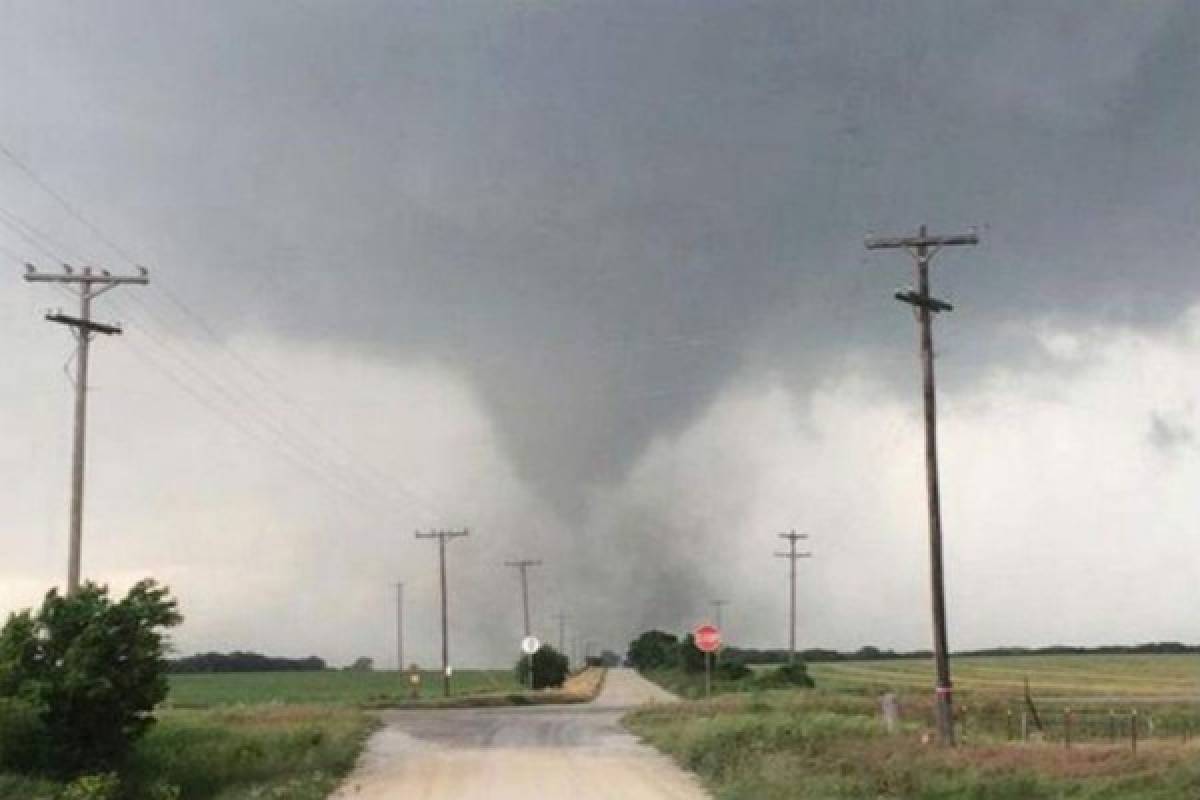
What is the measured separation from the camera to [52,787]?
87.2 feet

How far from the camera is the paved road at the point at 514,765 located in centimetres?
2728

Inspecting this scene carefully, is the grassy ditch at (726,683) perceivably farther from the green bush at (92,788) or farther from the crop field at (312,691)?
the green bush at (92,788)

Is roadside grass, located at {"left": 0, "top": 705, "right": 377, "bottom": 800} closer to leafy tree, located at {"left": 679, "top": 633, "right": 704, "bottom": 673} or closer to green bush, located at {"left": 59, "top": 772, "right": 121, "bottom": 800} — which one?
green bush, located at {"left": 59, "top": 772, "right": 121, "bottom": 800}

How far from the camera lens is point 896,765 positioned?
Result: 27109 mm

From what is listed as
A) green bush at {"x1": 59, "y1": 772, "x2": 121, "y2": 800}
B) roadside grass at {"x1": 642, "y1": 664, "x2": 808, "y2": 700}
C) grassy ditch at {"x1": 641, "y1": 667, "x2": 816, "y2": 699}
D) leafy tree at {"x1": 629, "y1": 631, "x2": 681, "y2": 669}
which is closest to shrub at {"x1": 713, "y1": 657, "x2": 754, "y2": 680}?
grassy ditch at {"x1": 641, "y1": 667, "x2": 816, "y2": 699}

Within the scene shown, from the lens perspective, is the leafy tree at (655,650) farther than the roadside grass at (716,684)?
Yes

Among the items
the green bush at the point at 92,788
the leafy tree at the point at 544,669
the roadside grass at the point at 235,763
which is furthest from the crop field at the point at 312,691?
the green bush at the point at 92,788

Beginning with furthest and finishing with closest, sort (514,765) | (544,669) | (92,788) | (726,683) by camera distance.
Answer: (544,669)
(726,683)
(514,765)
(92,788)

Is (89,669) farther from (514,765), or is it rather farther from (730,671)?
(730,671)

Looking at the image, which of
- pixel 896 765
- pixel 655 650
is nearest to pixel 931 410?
pixel 896 765

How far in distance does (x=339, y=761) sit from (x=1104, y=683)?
7265 cm

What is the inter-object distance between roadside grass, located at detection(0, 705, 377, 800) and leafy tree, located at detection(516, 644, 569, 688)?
62.6 m

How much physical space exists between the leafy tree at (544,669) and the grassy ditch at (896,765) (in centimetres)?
6800

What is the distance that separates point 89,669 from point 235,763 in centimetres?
480
